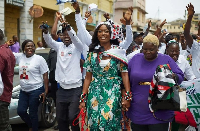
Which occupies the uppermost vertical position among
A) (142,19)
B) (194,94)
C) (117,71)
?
(142,19)

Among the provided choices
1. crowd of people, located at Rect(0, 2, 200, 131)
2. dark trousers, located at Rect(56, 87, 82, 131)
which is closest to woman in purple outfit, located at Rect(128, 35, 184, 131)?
crowd of people, located at Rect(0, 2, 200, 131)

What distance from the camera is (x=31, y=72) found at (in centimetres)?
551

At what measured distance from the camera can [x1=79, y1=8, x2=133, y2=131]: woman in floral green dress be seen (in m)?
3.62

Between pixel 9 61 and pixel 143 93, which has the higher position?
pixel 9 61

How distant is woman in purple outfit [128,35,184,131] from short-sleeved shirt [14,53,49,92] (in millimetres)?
2592

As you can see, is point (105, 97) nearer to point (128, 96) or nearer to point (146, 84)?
point (128, 96)

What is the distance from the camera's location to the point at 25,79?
5492mm

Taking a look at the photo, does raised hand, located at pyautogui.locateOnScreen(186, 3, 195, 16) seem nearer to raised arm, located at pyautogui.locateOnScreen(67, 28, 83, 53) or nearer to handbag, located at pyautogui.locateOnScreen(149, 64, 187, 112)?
handbag, located at pyautogui.locateOnScreen(149, 64, 187, 112)

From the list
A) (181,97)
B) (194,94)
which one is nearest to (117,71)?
(181,97)

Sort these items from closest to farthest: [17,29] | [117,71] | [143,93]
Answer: [143,93] < [117,71] < [17,29]

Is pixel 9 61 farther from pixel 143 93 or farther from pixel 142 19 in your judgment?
pixel 142 19

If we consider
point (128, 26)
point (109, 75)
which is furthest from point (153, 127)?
point (128, 26)

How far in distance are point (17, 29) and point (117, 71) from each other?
44.6 ft

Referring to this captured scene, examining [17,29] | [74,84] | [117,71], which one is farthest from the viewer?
[17,29]
